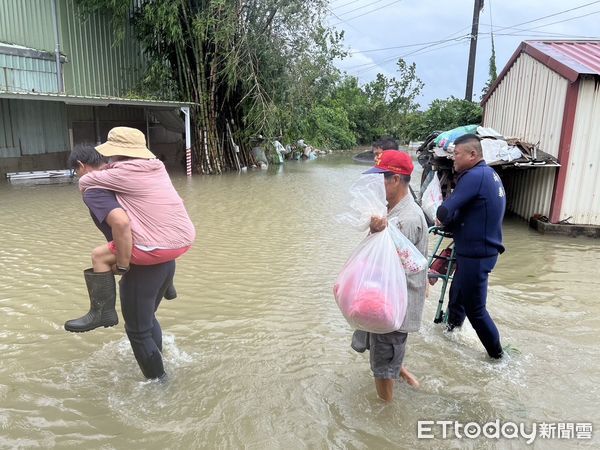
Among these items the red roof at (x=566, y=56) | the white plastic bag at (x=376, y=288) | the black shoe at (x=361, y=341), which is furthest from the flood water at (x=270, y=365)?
the red roof at (x=566, y=56)

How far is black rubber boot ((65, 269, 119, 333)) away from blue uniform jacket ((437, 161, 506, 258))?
2.23 meters

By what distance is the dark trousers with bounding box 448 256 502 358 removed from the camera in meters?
3.28

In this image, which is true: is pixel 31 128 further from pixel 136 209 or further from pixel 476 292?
pixel 476 292

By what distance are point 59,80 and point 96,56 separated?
74.0 inches

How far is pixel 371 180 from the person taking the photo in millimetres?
2680

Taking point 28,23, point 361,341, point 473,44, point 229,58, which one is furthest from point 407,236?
point 473,44

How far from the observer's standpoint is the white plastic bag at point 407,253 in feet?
8.87

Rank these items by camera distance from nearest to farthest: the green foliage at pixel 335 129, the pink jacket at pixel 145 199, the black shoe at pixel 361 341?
the pink jacket at pixel 145 199, the black shoe at pixel 361 341, the green foliage at pixel 335 129

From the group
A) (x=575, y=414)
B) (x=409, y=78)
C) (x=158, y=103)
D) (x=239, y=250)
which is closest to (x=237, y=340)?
(x=575, y=414)

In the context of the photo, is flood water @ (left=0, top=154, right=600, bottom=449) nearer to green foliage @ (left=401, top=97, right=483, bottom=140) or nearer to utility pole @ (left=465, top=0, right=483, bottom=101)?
green foliage @ (left=401, top=97, right=483, bottom=140)

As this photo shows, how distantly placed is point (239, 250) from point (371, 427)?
4229 millimetres

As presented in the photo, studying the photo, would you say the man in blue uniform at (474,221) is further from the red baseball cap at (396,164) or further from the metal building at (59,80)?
the metal building at (59,80)

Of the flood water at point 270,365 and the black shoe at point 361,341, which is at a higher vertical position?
the black shoe at point 361,341

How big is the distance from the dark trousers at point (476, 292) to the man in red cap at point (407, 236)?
62 centimetres
